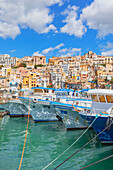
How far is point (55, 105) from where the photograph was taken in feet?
60.0

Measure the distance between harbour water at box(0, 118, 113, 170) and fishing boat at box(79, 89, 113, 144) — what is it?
0.92 metres

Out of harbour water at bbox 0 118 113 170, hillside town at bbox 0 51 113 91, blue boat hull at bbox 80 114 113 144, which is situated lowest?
harbour water at bbox 0 118 113 170

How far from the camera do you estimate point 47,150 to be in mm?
12539

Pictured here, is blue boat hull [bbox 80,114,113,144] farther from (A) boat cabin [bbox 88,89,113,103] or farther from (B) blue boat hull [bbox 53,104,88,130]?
(B) blue boat hull [bbox 53,104,88,130]

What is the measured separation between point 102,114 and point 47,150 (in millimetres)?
4666

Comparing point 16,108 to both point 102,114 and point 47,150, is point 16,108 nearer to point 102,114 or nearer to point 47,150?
point 47,150

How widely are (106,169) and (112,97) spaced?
5875 mm

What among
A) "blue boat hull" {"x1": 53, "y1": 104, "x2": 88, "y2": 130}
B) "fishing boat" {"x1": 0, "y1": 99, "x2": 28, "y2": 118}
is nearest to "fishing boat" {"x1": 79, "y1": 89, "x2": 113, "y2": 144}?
"blue boat hull" {"x1": 53, "y1": 104, "x2": 88, "y2": 130}

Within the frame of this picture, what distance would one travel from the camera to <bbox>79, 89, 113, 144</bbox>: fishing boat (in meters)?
12.1

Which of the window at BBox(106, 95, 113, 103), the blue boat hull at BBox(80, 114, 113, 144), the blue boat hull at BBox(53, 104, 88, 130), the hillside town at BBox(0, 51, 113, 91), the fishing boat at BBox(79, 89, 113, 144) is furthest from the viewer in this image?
the hillside town at BBox(0, 51, 113, 91)

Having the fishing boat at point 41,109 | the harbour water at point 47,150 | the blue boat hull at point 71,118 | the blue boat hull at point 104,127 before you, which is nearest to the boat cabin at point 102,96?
the blue boat hull at point 104,127

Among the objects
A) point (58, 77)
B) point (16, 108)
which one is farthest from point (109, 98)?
point (58, 77)

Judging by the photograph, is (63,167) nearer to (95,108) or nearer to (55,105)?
(95,108)

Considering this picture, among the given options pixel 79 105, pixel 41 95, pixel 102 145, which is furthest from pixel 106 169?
pixel 41 95
